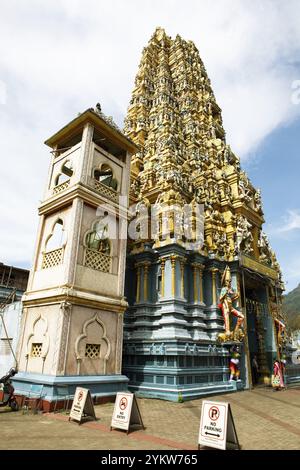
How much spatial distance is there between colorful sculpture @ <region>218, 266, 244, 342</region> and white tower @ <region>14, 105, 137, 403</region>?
20.4 ft

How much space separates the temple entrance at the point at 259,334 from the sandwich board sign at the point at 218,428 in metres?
13.4

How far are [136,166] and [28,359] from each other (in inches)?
590

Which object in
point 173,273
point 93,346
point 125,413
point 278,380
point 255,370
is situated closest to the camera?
point 125,413

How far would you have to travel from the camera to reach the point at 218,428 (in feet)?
18.7

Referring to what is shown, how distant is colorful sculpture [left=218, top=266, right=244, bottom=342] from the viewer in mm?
15500

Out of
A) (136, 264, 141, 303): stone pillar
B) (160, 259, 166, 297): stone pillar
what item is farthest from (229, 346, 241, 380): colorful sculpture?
(136, 264, 141, 303): stone pillar

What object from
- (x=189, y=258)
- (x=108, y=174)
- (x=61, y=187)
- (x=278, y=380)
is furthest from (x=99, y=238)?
(x=278, y=380)

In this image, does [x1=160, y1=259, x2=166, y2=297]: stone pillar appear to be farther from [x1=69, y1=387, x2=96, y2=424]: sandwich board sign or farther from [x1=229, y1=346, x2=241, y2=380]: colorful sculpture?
[x1=69, y1=387, x2=96, y2=424]: sandwich board sign

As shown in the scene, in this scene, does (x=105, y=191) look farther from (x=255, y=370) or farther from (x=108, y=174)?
(x=255, y=370)

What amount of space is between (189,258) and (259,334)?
27.1ft

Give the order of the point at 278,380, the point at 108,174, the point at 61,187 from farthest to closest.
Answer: the point at 278,380 → the point at 108,174 → the point at 61,187

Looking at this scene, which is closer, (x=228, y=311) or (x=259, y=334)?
(x=228, y=311)

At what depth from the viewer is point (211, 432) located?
18.9 feet
